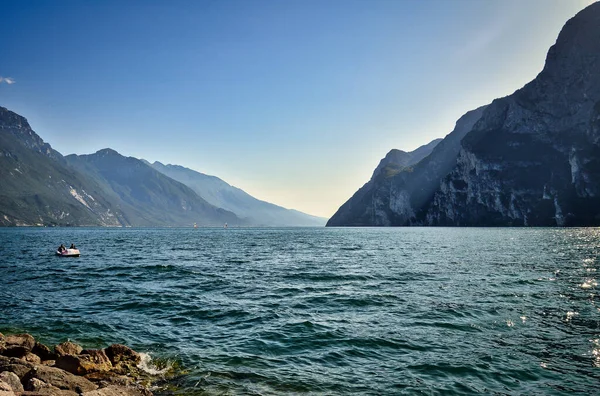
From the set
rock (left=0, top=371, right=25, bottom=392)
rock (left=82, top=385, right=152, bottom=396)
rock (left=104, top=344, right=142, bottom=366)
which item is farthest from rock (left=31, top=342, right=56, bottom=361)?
rock (left=82, top=385, right=152, bottom=396)

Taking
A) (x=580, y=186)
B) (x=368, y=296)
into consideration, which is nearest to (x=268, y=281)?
(x=368, y=296)

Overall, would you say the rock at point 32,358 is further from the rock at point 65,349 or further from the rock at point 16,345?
the rock at point 65,349

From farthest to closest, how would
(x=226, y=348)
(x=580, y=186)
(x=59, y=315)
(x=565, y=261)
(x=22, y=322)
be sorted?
(x=580, y=186) → (x=565, y=261) → (x=59, y=315) → (x=22, y=322) → (x=226, y=348)

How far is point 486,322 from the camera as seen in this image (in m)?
19.7

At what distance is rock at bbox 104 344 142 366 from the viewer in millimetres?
14192

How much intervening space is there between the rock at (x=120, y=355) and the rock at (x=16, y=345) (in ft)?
9.60

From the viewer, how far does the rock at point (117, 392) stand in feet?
32.0

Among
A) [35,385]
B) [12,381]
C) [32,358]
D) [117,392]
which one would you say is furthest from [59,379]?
[32,358]

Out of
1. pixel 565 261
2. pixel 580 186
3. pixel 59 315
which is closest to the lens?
pixel 59 315

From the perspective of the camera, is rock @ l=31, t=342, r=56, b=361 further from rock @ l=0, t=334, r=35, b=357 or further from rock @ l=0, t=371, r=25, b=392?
rock @ l=0, t=371, r=25, b=392

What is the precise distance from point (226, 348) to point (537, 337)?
1554 cm

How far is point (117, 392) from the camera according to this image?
34.2 ft

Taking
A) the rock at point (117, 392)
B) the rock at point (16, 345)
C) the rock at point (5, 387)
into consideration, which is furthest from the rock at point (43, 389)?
the rock at point (16, 345)

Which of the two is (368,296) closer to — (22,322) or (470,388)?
(470,388)
